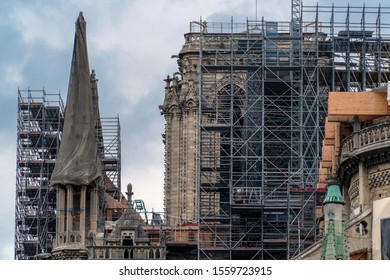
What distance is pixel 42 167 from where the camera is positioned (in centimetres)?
10838

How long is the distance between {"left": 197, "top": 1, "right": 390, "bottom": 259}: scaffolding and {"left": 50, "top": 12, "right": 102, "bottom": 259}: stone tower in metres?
6.10

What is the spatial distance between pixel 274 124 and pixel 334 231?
47634 millimetres

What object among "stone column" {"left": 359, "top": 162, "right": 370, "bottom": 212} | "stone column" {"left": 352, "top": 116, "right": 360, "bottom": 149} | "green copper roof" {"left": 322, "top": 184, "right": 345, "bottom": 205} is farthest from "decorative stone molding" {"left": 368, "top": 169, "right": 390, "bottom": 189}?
"green copper roof" {"left": 322, "top": 184, "right": 345, "bottom": 205}

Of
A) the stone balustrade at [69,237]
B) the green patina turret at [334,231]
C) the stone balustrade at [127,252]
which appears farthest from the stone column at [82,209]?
the green patina turret at [334,231]

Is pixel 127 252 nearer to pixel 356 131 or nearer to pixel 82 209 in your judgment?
pixel 82 209

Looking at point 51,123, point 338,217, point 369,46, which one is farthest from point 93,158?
point 338,217

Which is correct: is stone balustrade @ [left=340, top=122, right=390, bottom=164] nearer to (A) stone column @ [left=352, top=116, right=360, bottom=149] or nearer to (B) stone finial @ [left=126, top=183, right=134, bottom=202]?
(A) stone column @ [left=352, top=116, right=360, bottom=149]

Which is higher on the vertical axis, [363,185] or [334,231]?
[363,185]

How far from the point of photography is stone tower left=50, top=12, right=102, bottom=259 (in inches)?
3856

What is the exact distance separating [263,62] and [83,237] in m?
13.8

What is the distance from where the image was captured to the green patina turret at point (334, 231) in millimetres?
47375

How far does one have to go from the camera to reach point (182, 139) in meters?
115

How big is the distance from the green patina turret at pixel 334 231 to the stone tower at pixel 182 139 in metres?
62.9

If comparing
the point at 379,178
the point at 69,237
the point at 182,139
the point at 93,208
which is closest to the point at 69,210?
the point at 93,208
